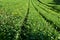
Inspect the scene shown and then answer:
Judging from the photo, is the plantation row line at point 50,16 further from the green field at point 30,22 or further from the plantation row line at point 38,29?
the plantation row line at point 38,29

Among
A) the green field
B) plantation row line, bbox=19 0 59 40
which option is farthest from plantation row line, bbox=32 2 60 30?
plantation row line, bbox=19 0 59 40

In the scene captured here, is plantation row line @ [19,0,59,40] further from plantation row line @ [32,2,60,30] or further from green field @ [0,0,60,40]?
plantation row line @ [32,2,60,30]

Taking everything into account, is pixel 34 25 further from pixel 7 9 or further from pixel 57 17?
pixel 7 9

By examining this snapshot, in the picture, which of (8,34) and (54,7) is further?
(54,7)

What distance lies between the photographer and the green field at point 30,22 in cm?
1513

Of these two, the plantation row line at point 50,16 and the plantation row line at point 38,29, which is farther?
the plantation row line at point 50,16

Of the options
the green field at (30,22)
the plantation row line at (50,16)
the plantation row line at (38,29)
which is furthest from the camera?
the plantation row line at (50,16)

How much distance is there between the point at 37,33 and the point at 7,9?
27.4ft

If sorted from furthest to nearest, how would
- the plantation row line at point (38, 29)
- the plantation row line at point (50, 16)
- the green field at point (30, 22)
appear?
the plantation row line at point (50, 16) → the green field at point (30, 22) → the plantation row line at point (38, 29)

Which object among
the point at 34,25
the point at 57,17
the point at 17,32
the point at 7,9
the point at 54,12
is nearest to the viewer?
the point at 17,32

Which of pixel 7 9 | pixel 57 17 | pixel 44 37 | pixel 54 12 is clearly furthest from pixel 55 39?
pixel 7 9

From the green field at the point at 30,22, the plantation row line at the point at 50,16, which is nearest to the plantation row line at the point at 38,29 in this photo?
the green field at the point at 30,22

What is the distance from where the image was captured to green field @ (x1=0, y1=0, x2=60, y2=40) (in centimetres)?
1513

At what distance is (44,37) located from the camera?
583 inches
